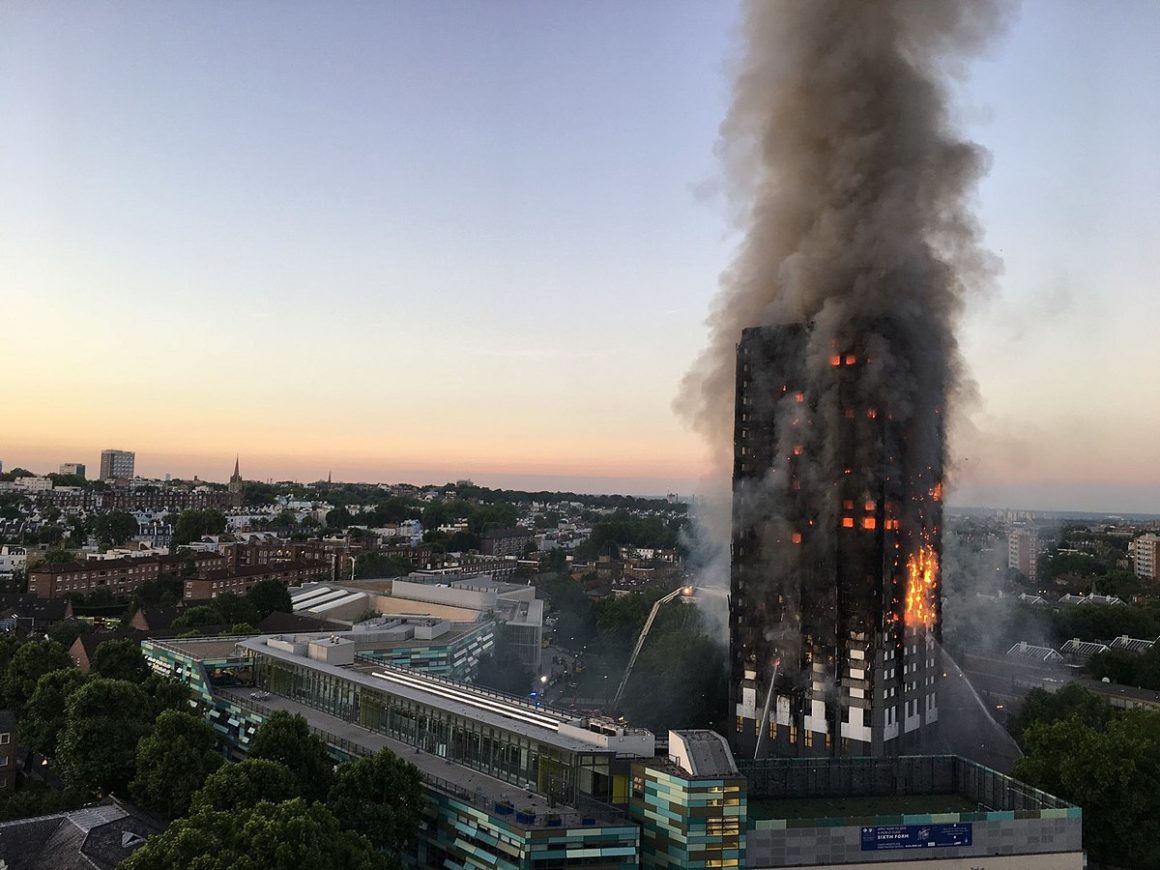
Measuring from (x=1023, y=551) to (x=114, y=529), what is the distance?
527ft

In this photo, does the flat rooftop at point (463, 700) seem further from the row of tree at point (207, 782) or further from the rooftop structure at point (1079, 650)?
the rooftop structure at point (1079, 650)

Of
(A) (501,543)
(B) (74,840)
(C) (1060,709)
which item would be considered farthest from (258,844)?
(A) (501,543)

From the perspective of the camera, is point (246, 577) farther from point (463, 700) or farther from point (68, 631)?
point (463, 700)

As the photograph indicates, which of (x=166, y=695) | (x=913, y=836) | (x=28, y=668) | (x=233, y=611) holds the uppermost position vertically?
(x=166, y=695)

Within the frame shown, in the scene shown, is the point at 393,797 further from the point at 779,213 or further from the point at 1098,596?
A: the point at 1098,596

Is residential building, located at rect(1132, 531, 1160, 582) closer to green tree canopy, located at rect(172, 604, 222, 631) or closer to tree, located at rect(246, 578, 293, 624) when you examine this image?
tree, located at rect(246, 578, 293, 624)

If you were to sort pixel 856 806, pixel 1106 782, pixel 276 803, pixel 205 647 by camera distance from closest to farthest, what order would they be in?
pixel 276 803, pixel 1106 782, pixel 856 806, pixel 205 647

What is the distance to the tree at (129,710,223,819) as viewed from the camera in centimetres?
3681

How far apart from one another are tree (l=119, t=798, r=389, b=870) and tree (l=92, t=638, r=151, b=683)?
97.7ft

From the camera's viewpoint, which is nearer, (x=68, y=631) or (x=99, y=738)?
(x=99, y=738)

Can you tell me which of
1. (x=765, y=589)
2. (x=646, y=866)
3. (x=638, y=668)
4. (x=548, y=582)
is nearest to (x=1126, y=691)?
(x=765, y=589)

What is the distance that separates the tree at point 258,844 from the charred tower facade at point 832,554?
2958 cm

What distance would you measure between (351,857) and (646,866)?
972cm

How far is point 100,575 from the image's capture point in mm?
106688
